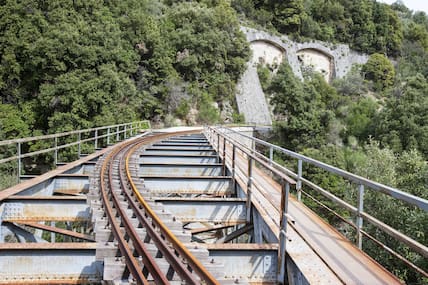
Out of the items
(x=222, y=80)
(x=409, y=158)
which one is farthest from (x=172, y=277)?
(x=222, y=80)

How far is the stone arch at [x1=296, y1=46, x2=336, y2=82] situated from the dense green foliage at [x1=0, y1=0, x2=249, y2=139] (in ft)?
91.8

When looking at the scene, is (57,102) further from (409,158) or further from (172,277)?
(172,277)

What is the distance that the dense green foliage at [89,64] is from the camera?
31984 millimetres

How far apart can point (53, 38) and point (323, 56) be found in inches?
2110

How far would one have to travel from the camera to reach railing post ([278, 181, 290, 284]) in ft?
14.0

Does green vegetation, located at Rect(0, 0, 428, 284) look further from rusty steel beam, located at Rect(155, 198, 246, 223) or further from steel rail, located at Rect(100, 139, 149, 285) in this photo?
steel rail, located at Rect(100, 139, 149, 285)

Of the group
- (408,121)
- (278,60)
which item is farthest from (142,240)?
(278,60)

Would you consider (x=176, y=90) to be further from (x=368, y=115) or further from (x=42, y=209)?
(x=42, y=209)

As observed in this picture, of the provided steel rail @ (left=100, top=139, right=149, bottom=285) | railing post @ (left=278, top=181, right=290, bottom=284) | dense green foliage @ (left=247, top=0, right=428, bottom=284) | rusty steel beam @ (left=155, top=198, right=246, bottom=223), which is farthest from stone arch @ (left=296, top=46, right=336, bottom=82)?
railing post @ (left=278, top=181, right=290, bottom=284)

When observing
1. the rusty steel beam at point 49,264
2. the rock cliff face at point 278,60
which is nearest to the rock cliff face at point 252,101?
the rock cliff face at point 278,60

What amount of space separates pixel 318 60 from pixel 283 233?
73014mm

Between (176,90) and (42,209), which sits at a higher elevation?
(176,90)

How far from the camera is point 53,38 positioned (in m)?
33.3

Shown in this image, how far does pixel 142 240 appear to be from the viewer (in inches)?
185
